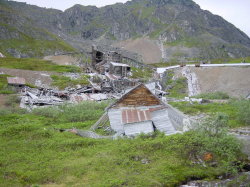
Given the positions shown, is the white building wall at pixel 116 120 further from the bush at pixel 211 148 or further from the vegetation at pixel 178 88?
the vegetation at pixel 178 88

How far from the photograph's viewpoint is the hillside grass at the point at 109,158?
35.6ft

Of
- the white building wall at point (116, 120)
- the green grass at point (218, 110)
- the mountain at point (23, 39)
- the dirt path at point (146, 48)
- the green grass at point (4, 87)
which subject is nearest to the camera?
the white building wall at point (116, 120)

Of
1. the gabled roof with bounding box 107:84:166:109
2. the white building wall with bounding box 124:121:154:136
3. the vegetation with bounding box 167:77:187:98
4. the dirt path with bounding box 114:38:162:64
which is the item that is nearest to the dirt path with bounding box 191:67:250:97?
the vegetation with bounding box 167:77:187:98

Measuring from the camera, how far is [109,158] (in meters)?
12.5

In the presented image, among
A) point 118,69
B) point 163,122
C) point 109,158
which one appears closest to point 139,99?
point 163,122

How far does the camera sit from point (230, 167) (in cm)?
1158

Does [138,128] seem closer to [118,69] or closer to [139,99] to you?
[139,99]

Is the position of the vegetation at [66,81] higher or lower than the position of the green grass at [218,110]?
higher

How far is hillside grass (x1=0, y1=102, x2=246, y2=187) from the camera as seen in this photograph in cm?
1086

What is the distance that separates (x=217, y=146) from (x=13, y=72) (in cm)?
3783

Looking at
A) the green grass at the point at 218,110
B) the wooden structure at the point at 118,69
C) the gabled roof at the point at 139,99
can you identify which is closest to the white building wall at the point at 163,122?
the gabled roof at the point at 139,99

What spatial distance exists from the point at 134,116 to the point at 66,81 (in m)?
28.0

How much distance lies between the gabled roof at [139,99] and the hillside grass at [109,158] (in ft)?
11.6

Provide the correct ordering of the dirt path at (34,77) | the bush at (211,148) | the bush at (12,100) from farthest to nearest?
the dirt path at (34,77)
the bush at (12,100)
the bush at (211,148)
